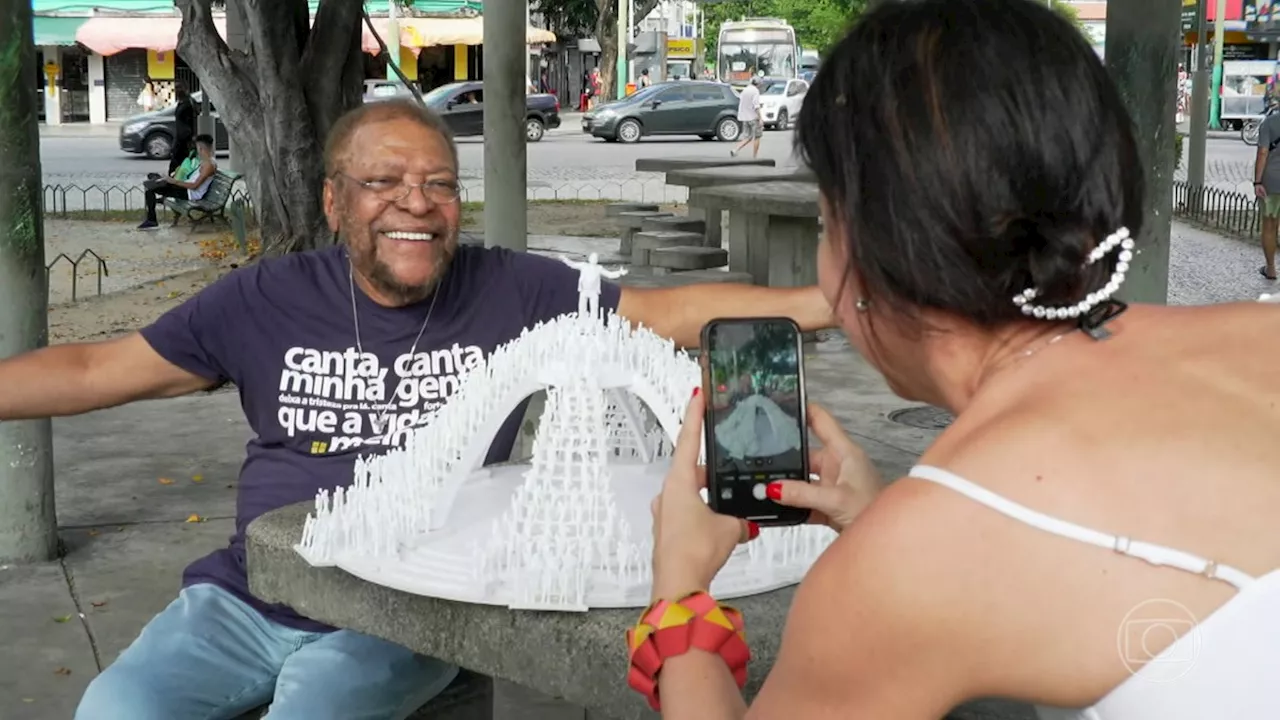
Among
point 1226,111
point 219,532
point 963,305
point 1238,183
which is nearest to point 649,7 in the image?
point 1226,111

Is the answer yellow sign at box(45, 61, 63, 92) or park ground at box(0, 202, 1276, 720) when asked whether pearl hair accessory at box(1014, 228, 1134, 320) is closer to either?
park ground at box(0, 202, 1276, 720)

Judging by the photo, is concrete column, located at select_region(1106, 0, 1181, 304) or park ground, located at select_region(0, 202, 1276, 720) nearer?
park ground, located at select_region(0, 202, 1276, 720)

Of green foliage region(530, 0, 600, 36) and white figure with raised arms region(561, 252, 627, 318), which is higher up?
green foliage region(530, 0, 600, 36)

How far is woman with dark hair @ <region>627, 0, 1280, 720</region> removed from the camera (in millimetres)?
1337

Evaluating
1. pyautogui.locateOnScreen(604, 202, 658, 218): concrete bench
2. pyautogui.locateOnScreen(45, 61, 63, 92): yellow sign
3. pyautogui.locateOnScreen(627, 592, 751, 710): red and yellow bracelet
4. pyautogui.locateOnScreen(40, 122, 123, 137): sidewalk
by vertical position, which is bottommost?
pyautogui.locateOnScreen(604, 202, 658, 218): concrete bench

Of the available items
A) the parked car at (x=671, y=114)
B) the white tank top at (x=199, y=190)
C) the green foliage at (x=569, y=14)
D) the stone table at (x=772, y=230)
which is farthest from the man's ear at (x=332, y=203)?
the green foliage at (x=569, y=14)

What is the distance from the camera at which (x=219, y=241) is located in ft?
49.6

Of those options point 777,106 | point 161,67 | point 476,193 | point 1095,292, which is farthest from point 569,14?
point 1095,292

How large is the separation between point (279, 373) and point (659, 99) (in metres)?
29.3

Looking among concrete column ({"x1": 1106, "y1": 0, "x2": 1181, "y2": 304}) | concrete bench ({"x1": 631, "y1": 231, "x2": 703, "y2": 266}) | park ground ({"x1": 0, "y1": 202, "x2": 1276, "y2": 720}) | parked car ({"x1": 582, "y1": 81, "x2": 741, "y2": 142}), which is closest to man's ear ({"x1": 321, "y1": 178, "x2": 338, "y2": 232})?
park ground ({"x1": 0, "y1": 202, "x2": 1276, "y2": 720})

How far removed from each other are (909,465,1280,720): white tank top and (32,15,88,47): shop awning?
38.1 metres

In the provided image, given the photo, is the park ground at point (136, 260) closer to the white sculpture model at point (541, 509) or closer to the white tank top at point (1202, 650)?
the white sculpture model at point (541, 509)

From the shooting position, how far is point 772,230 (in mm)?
9469

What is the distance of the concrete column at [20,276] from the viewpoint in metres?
4.90
